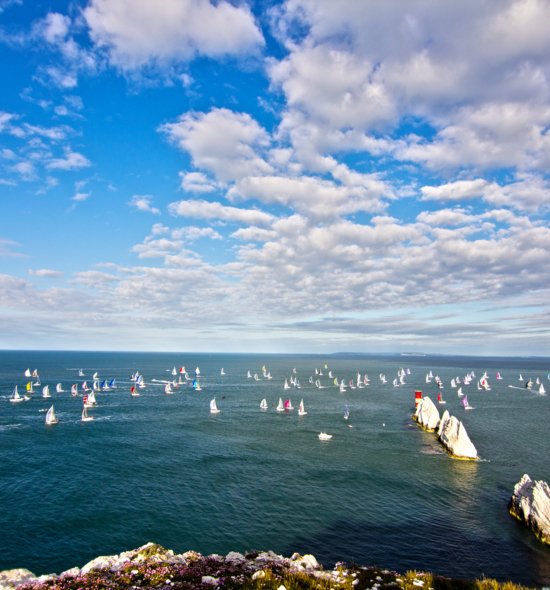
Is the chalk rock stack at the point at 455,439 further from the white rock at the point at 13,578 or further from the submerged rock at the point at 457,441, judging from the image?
the white rock at the point at 13,578

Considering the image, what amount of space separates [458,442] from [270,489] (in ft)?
107

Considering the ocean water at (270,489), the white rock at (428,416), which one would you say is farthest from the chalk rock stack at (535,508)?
the white rock at (428,416)

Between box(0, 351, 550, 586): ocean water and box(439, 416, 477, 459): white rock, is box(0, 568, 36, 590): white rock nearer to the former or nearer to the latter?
box(0, 351, 550, 586): ocean water

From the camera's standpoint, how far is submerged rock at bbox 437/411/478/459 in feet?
202

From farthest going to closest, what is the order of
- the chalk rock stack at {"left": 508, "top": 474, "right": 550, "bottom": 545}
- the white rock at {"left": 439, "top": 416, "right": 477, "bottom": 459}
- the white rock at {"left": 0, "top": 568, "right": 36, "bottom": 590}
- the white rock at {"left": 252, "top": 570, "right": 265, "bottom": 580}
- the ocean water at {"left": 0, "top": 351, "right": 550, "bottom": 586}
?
the white rock at {"left": 439, "top": 416, "right": 477, "bottom": 459}
the chalk rock stack at {"left": 508, "top": 474, "right": 550, "bottom": 545}
the ocean water at {"left": 0, "top": 351, "right": 550, "bottom": 586}
the white rock at {"left": 0, "top": 568, "right": 36, "bottom": 590}
the white rock at {"left": 252, "top": 570, "right": 265, "bottom": 580}

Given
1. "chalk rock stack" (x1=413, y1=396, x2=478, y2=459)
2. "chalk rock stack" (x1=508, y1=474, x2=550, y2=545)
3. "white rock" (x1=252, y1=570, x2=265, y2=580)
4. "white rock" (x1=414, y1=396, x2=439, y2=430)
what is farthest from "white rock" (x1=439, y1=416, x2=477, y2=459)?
"white rock" (x1=252, y1=570, x2=265, y2=580)

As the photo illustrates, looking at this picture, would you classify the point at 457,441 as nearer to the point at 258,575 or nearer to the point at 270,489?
the point at 270,489

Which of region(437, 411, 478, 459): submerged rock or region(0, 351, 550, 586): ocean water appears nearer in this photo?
region(0, 351, 550, 586): ocean water

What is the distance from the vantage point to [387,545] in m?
35.5

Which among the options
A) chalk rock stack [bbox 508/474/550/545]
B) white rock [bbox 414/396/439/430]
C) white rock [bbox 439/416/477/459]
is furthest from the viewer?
white rock [bbox 414/396/439/430]

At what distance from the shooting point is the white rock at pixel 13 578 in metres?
23.1

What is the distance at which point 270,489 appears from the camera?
48.5m

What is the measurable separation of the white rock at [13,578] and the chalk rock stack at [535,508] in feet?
141

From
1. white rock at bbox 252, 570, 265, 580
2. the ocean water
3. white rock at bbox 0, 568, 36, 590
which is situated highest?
white rock at bbox 252, 570, 265, 580
